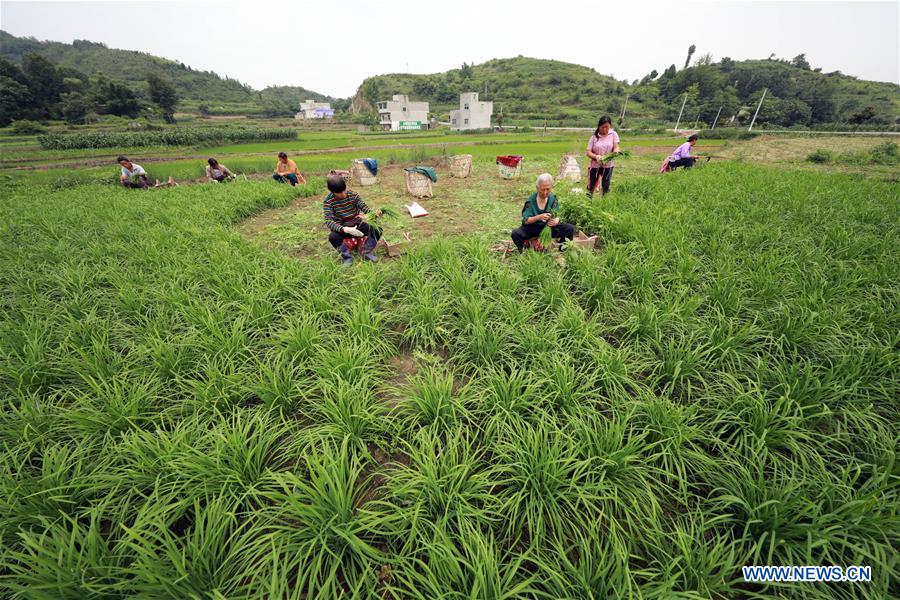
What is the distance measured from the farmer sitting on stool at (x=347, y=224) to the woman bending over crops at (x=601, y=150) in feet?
16.3

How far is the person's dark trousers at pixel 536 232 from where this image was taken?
176 inches

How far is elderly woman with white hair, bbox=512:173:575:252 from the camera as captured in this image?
13.7 ft

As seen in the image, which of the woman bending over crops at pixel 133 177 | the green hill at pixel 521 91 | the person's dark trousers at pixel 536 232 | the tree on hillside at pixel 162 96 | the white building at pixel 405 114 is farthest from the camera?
the green hill at pixel 521 91

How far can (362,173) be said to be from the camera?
1063 centimetres

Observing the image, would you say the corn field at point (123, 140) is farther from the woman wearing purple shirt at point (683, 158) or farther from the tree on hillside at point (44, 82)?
the woman wearing purple shirt at point (683, 158)

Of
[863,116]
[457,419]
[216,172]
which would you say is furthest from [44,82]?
[863,116]

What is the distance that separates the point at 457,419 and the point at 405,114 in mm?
66363

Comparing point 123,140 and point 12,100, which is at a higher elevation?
point 12,100

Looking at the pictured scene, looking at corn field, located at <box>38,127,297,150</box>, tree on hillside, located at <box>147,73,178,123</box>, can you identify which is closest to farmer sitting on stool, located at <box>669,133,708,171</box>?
corn field, located at <box>38,127,297,150</box>

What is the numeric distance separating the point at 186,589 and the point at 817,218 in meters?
8.14

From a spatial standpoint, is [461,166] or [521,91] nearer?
[461,166]

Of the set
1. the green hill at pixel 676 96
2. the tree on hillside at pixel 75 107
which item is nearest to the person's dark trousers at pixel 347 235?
the green hill at pixel 676 96

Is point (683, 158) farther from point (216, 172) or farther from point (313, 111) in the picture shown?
point (313, 111)

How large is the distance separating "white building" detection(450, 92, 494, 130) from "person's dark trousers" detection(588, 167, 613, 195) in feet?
153
